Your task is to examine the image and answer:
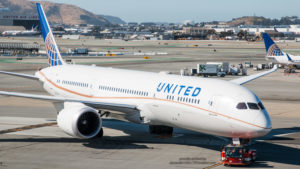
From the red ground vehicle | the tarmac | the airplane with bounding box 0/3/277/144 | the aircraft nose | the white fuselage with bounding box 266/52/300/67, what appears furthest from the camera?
the white fuselage with bounding box 266/52/300/67

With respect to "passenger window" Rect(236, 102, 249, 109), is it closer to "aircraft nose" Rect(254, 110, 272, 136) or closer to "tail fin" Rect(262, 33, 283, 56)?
Answer: "aircraft nose" Rect(254, 110, 272, 136)

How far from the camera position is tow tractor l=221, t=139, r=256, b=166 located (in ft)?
86.6

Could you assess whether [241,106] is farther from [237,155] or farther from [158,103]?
[158,103]

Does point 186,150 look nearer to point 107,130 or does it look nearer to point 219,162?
point 219,162

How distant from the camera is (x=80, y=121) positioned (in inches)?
1209

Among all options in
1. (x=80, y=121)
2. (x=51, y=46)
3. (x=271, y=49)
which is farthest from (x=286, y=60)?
(x=80, y=121)

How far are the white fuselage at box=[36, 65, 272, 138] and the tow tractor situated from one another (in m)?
0.72

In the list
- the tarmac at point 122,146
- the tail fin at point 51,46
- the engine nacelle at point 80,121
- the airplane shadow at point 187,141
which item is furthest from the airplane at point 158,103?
the tail fin at point 51,46

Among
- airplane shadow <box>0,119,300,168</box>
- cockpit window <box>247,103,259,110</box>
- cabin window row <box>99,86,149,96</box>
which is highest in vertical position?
cockpit window <box>247,103,259,110</box>

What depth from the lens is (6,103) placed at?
5222 cm

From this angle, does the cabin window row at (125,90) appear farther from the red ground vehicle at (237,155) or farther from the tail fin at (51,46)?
the tail fin at (51,46)

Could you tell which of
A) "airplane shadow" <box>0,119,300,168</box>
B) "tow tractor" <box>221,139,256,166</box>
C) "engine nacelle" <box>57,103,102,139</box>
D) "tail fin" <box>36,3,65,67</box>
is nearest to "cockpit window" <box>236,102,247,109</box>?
"tow tractor" <box>221,139,256,166</box>

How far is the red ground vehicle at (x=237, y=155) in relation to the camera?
26.4 meters

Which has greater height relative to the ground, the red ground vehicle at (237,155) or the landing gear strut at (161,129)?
the red ground vehicle at (237,155)
